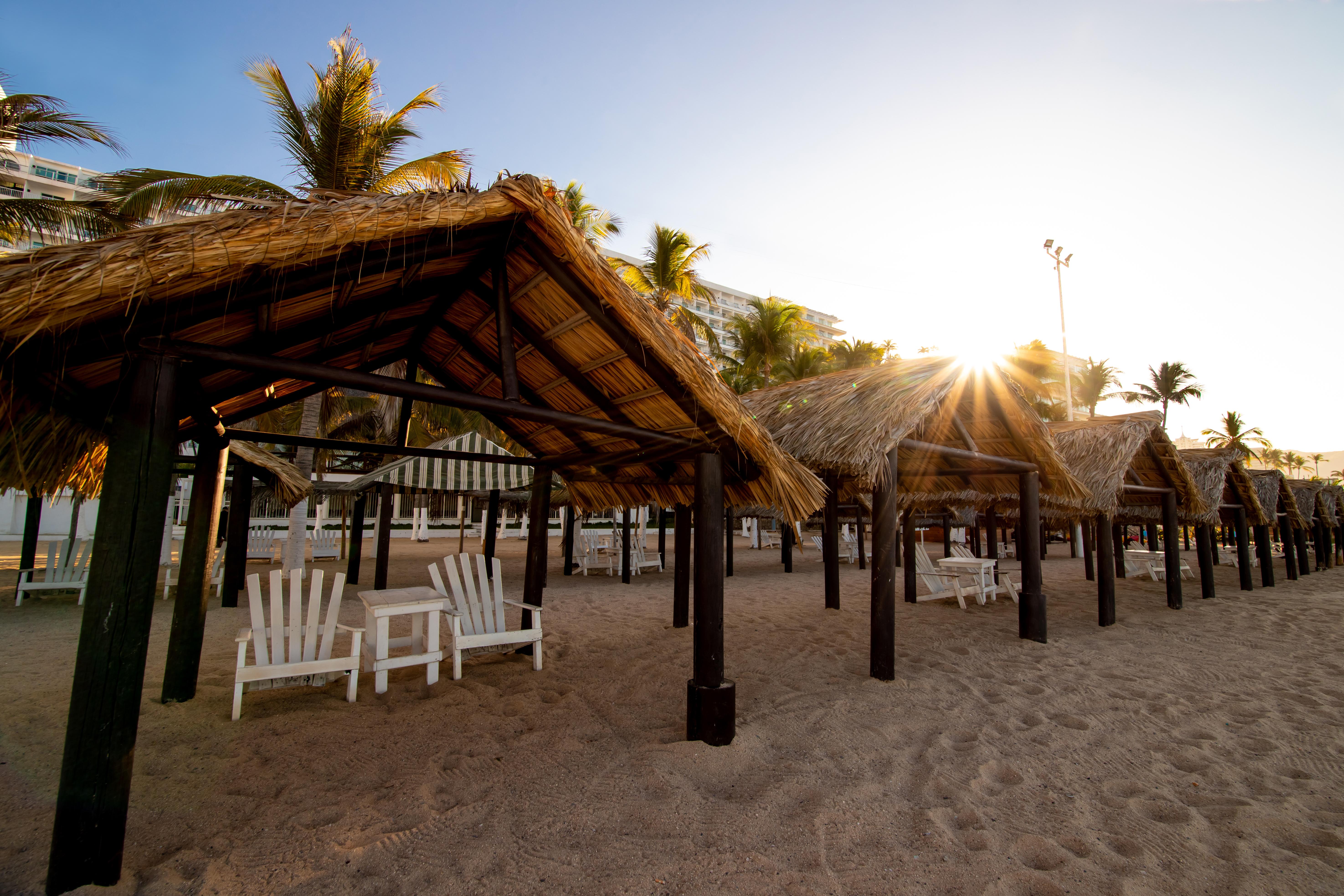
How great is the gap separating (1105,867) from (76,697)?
169 inches

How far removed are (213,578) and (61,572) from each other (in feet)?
6.37

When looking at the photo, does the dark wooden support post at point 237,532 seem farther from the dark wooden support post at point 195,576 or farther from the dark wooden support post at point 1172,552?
the dark wooden support post at point 1172,552

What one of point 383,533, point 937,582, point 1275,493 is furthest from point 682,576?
point 1275,493

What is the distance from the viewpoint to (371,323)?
4203 millimetres

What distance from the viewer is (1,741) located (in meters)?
3.45

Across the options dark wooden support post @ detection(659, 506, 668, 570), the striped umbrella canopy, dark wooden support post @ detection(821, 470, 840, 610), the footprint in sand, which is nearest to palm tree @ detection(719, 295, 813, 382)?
dark wooden support post @ detection(659, 506, 668, 570)

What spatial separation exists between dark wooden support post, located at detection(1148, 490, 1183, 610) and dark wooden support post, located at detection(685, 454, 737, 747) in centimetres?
989

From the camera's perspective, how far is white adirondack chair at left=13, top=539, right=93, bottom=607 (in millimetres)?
8086

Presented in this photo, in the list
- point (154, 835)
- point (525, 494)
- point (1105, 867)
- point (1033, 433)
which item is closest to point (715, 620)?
point (1105, 867)

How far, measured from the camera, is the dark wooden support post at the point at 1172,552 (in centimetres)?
976

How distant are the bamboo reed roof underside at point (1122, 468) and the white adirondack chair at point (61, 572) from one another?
14.3 m

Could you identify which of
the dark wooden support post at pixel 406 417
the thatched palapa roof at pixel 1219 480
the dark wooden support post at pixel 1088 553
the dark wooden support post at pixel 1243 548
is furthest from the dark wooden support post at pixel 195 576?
the dark wooden support post at pixel 1243 548

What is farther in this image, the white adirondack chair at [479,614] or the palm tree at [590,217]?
the palm tree at [590,217]

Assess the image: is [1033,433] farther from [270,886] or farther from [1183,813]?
[270,886]
